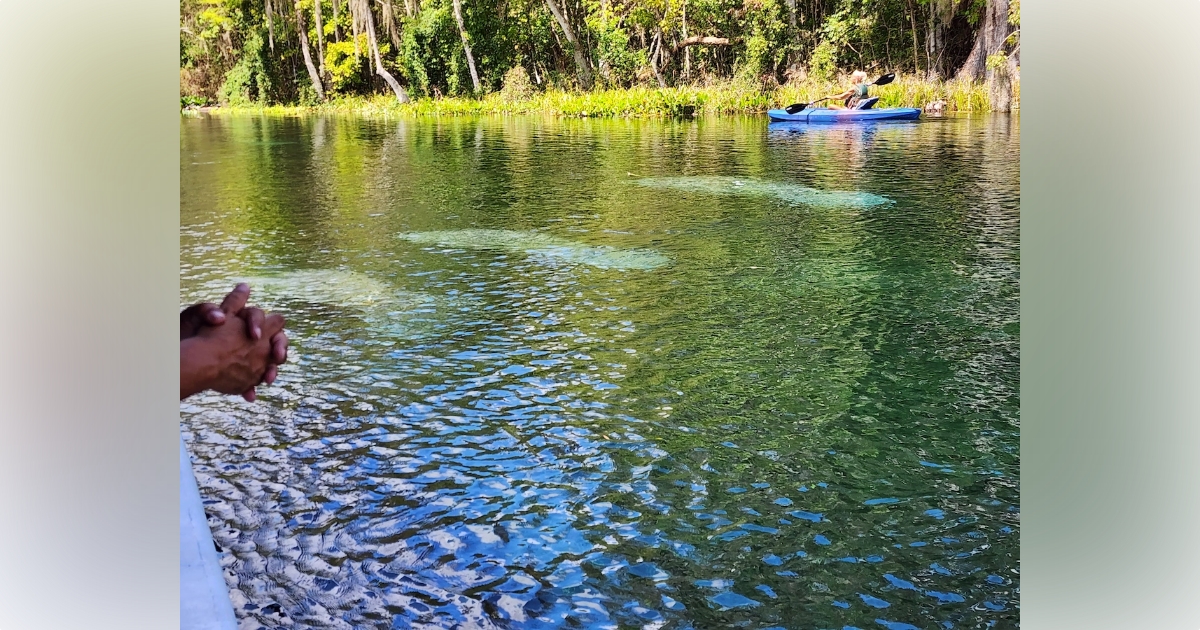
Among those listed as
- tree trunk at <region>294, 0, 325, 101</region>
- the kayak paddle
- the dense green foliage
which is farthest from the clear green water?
tree trunk at <region>294, 0, 325, 101</region>

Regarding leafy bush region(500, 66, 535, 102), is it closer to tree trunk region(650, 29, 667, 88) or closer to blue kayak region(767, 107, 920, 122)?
tree trunk region(650, 29, 667, 88)

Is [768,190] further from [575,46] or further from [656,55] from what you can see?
[575,46]

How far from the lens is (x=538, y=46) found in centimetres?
1611

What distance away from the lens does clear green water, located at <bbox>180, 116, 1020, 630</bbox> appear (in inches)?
74.4

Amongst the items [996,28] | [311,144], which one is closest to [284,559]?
[311,144]

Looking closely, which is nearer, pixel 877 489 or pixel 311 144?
pixel 877 489

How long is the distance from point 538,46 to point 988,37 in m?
6.45

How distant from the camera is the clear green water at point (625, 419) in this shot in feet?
6.20

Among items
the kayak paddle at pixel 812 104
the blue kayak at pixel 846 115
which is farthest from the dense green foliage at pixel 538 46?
the blue kayak at pixel 846 115

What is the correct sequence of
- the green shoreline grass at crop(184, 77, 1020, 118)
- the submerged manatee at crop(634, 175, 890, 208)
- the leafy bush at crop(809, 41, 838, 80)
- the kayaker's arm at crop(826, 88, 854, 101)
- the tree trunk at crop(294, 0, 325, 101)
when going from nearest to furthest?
the submerged manatee at crop(634, 175, 890, 208) → the kayaker's arm at crop(826, 88, 854, 101) → the green shoreline grass at crop(184, 77, 1020, 118) → the leafy bush at crop(809, 41, 838, 80) → the tree trunk at crop(294, 0, 325, 101)

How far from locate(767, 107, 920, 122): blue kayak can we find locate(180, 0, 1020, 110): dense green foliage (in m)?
2.52
